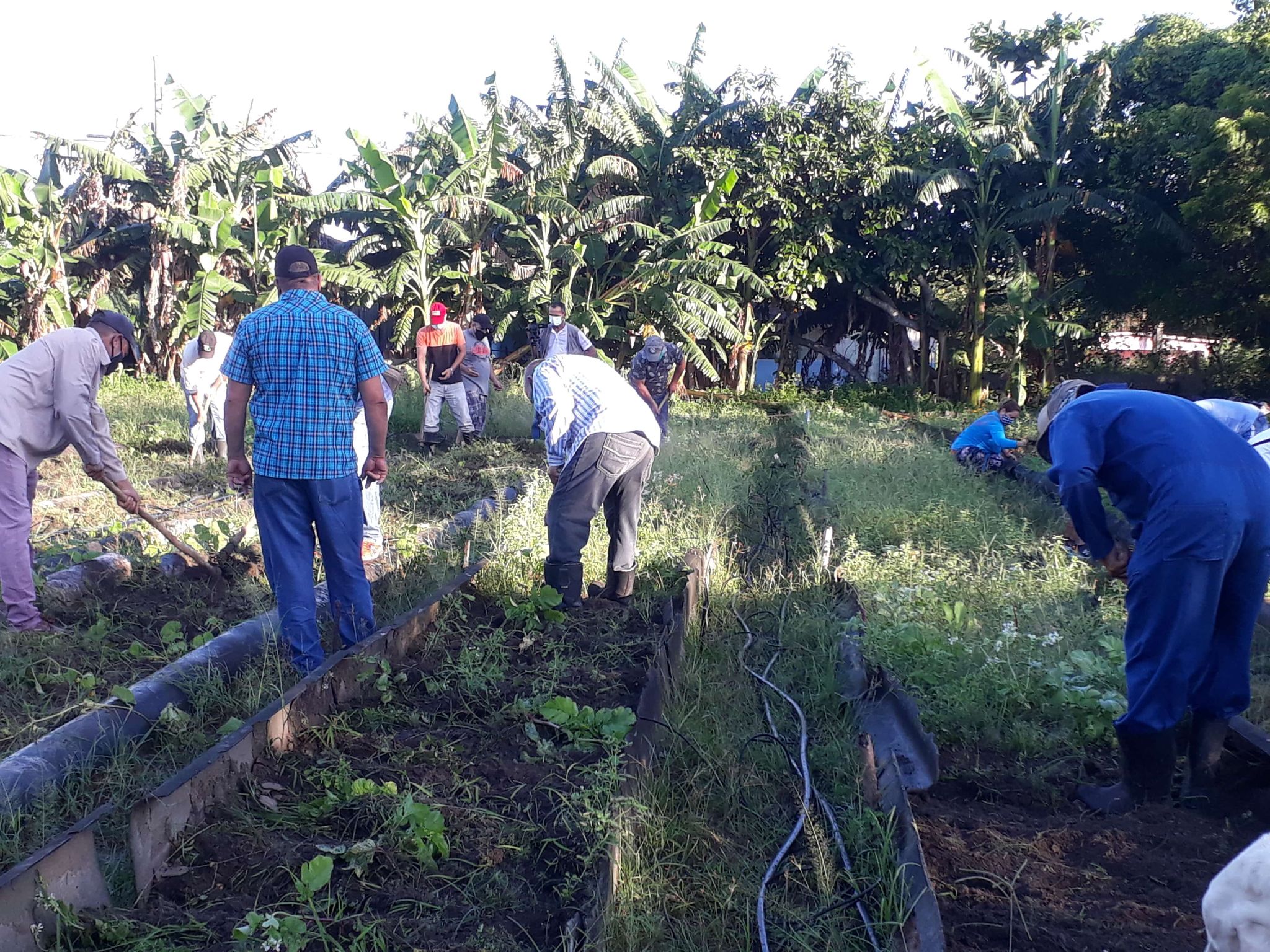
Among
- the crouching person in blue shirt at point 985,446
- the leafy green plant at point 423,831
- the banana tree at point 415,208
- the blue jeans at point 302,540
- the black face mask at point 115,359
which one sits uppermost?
the banana tree at point 415,208

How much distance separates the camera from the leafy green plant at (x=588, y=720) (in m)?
3.67

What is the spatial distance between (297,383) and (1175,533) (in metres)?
3.65

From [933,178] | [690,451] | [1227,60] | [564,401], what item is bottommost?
[690,451]

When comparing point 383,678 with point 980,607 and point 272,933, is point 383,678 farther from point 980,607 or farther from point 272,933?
point 980,607

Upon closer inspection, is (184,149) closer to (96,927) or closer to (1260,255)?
(96,927)

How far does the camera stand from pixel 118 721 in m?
3.71

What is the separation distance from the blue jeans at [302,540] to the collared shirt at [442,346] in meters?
6.74

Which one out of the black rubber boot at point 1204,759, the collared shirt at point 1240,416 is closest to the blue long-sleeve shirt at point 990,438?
the collared shirt at point 1240,416

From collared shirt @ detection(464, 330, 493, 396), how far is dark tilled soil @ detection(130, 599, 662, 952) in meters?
7.35

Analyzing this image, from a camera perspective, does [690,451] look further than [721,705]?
Yes

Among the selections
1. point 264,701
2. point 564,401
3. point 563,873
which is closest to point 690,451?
point 564,401

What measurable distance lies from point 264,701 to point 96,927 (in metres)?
1.61

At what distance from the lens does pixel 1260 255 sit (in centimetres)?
1596

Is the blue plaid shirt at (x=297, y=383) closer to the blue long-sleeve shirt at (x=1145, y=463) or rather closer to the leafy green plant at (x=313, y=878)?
the leafy green plant at (x=313, y=878)
